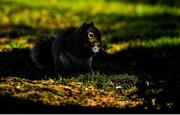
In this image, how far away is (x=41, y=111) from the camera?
674 centimetres

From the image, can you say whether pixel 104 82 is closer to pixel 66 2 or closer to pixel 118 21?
pixel 118 21

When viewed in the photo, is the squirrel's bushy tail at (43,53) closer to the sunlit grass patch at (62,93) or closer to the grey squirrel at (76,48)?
Result: the grey squirrel at (76,48)

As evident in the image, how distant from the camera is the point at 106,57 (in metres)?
12.3

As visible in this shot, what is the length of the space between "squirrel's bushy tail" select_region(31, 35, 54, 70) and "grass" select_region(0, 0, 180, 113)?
254mm

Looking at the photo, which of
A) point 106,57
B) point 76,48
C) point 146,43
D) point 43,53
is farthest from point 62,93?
point 146,43

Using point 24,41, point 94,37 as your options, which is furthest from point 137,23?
point 94,37

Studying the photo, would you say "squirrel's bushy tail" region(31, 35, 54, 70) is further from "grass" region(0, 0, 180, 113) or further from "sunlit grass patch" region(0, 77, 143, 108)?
"sunlit grass patch" region(0, 77, 143, 108)

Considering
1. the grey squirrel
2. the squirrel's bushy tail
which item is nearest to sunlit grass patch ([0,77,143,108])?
the grey squirrel

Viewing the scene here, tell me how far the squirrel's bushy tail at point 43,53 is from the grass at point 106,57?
25 centimetres

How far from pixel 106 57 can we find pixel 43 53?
105 inches

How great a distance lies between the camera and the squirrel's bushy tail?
993cm

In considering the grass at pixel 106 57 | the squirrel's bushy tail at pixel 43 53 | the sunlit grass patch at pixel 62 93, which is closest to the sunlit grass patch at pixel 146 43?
the grass at pixel 106 57

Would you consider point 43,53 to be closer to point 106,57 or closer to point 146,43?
point 106,57

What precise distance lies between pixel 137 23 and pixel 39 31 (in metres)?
3.15
